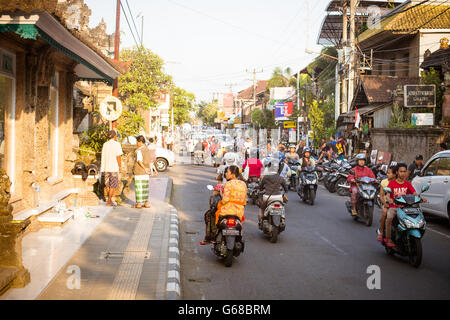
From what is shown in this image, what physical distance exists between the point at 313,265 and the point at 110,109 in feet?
29.7

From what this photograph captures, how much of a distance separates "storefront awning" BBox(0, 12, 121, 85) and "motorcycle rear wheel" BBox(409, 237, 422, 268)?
655 centimetres

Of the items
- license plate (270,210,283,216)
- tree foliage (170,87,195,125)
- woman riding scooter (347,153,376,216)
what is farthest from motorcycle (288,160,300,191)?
tree foliage (170,87,195,125)

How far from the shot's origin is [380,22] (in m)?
31.9

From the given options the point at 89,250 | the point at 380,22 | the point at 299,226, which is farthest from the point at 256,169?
the point at 380,22

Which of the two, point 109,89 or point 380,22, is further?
point 380,22

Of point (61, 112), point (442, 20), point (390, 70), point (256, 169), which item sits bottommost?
point (256, 169)

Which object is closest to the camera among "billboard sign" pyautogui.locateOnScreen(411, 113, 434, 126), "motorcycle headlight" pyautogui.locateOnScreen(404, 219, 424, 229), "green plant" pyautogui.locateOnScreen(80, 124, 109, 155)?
"motorcycle headlight" pyautogui.locateOnScreen(404, 219, 424, 229)

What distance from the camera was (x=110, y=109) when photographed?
1496 cm

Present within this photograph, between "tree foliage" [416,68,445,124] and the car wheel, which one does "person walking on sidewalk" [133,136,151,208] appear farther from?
"tree foliage" [416,68,445,124]

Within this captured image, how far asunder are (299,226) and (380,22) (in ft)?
79.6

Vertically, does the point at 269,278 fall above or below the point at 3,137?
below

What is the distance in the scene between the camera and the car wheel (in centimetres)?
2707

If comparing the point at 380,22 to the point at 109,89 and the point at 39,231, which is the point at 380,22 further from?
the point at 39,231
